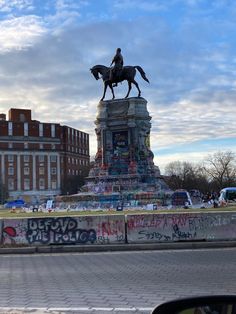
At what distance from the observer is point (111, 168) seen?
155 ft

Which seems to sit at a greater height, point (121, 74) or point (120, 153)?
point (121, 74)

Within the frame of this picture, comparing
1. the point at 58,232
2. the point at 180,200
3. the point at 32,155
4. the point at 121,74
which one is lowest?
the point at 58,232

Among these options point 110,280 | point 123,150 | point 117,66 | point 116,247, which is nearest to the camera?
point 110,280

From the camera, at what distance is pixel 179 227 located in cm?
1941

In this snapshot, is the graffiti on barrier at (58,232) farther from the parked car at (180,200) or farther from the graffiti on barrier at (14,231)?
the parked car at (180,200)

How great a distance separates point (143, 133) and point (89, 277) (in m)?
36.3

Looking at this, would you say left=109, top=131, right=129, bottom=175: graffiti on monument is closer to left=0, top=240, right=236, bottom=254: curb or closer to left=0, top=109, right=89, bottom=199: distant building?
left=0, top=240, right=236, bottom=254: curb

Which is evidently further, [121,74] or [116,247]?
[121,74]

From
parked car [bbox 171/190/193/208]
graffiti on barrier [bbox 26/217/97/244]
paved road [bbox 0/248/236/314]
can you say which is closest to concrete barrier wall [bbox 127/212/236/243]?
graffiti on barrier [bbox 26/217/97/244]

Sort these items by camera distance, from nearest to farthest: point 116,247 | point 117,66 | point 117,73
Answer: point 116,247 → point 117,66 → point 117,73

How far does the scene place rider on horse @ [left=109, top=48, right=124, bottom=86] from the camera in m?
46.7

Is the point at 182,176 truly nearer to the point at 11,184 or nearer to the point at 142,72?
the point at 11,184

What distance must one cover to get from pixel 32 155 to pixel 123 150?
93851 mm

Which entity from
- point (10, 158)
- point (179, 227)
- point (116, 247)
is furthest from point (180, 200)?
point (10, 158)
